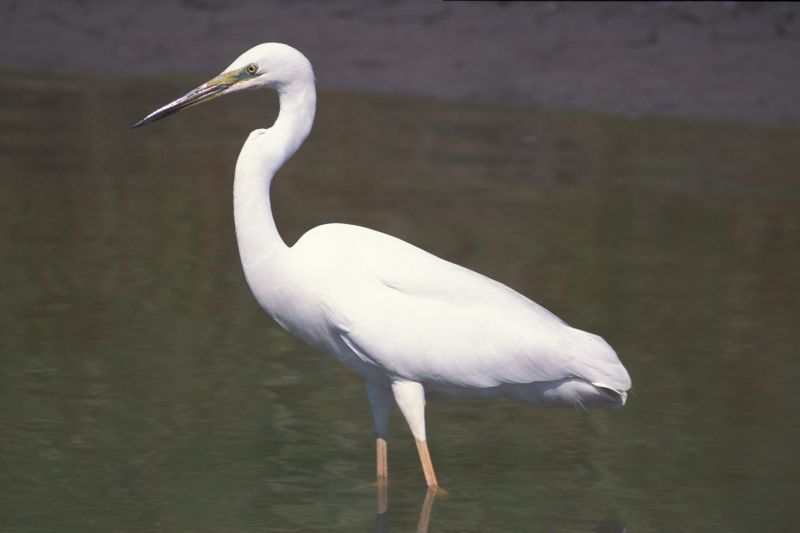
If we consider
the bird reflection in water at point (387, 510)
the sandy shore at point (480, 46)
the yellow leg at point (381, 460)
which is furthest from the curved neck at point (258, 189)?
the sandy shore at point (480, 46)

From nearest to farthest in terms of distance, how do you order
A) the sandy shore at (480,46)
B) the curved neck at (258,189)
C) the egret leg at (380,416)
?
the curved neck at (258,189)
the egret leg at (380,416)
the sandy shore at (480,46)

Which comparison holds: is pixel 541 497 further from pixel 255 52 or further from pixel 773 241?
pixel 773 241

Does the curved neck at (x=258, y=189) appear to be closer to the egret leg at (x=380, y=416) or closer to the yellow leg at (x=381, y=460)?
the egret leg at (x=380, y=416)

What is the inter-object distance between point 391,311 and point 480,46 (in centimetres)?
710

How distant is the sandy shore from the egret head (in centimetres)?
614

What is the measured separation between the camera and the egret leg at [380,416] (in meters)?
4.15

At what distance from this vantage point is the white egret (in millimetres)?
3920

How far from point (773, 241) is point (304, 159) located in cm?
285

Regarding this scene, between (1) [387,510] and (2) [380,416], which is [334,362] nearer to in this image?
(2) [380,416]

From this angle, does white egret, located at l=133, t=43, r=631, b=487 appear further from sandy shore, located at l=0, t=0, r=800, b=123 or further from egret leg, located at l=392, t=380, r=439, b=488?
sandy shore, located at l=0, t=0, r=800, b=123

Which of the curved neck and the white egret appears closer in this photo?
the white egret

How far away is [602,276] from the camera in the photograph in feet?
21.9

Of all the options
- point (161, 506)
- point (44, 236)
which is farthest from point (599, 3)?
point (161, 506)

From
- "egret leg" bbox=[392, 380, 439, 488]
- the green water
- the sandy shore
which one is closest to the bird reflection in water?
the green water
